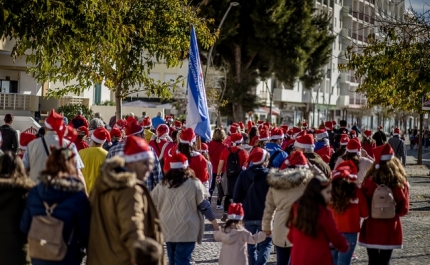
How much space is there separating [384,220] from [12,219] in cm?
414

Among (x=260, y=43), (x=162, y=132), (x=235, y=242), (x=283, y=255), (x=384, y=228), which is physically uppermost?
(x=260, y=43)

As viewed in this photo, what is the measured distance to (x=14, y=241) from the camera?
7133 millimetres

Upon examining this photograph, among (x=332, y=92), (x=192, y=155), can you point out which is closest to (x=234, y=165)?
(x=192, y=155)

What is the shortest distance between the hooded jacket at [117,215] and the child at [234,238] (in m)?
2.72

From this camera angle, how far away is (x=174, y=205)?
8.73m

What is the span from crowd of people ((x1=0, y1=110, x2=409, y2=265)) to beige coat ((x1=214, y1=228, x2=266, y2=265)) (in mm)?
11

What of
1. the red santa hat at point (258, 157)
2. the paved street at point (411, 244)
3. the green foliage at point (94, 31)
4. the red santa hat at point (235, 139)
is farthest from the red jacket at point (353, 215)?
the green foliage at point (94, 31)

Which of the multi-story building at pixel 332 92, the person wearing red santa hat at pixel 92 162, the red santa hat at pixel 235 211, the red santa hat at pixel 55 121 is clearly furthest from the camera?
the multi-story building at pixel 332 92

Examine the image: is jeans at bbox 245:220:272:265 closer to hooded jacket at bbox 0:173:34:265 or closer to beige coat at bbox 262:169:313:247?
beige coat at bbox 262:169:313:247

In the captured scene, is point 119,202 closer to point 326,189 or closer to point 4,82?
point 326,189

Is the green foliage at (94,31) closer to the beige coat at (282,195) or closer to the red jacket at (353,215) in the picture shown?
the beige coat at (282,195)

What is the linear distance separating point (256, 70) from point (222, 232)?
1573 inches

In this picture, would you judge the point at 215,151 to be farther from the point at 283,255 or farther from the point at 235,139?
the point at 283,255

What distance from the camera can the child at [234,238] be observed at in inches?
355
